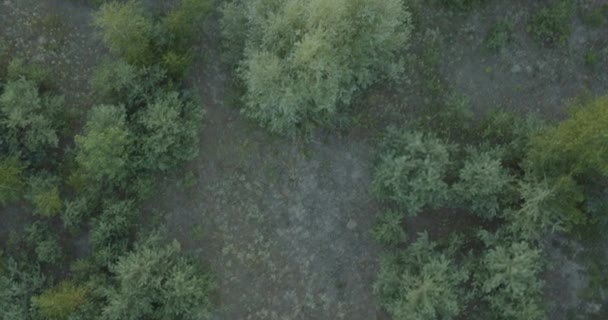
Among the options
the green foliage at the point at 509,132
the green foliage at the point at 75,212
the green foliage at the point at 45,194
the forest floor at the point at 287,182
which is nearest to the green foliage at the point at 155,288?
the forest floor at the point at 287,182

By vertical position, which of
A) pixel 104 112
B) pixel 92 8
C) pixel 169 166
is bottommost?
pixel 169 166

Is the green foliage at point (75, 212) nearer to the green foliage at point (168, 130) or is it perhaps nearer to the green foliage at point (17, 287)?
the green foliage at point (17, 287)

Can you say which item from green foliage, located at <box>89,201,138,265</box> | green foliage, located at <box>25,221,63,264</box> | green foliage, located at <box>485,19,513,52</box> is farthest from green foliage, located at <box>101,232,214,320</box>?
green foliage, located at <box>485,19,513,52</box>

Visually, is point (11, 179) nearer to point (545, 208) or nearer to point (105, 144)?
point (105, 144)

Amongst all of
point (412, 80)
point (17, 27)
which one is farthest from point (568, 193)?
point (17, 27)

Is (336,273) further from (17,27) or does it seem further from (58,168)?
(17,27)

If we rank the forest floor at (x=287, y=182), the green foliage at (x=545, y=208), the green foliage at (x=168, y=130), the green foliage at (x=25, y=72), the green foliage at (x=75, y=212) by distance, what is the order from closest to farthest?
the green foliage at (x=545, y=208) → the green foliage at (x=168, y=130) → the green foliage at (x=75, y=212) → the green foliage at (x=25, y=72) → the forest floor at (x=287, y=182)
